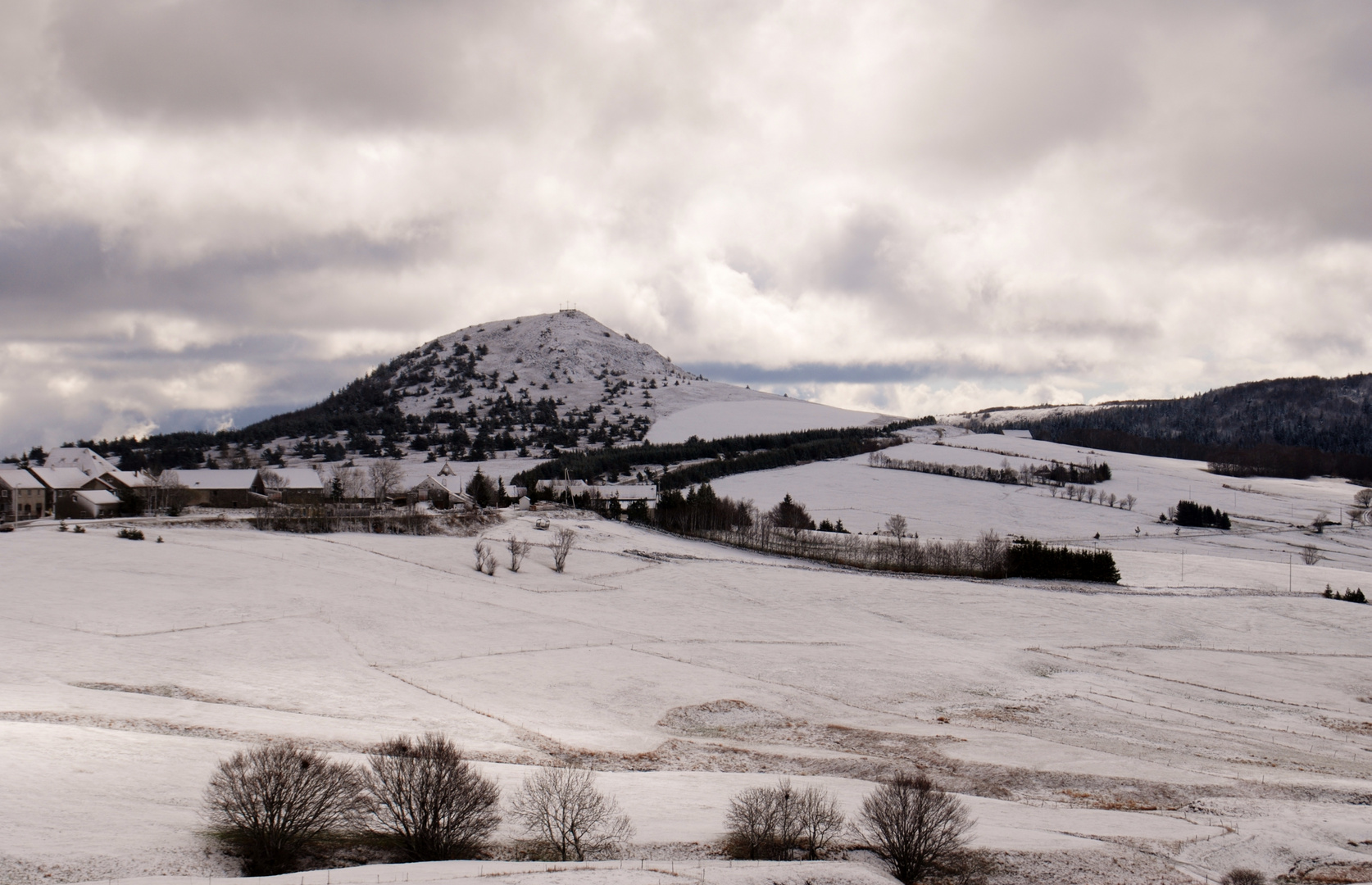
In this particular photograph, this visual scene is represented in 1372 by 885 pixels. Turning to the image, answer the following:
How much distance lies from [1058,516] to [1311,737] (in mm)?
112088

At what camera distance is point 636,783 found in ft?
94.3

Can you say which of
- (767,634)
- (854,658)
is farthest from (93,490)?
(854,658)

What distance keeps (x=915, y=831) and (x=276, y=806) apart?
17.9m

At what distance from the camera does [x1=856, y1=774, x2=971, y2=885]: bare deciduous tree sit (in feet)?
71.2

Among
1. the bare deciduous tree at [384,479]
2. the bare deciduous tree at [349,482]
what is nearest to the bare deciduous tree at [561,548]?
the bare deciduous tree at [384,479]

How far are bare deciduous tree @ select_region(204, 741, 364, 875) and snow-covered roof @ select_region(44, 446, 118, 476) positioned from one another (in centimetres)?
11278

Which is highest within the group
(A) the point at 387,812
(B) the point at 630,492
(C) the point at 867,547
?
(B) the point at 630,492

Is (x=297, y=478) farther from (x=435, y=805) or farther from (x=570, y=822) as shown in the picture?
(x=570, y=822)

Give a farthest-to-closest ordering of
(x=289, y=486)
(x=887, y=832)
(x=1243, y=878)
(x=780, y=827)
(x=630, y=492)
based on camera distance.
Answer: (x=630, y=492)
(x=289, y=486)
(x=780, y=827)
(x=887, y=832)
(x=1243, y=878)

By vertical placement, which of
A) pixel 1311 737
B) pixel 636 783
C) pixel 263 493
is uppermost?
pixel 263 493

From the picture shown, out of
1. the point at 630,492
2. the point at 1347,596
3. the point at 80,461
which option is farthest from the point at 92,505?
the point at 1347,596

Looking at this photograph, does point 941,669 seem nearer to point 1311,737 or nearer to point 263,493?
point 1311,737

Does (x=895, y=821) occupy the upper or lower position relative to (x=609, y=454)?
lower

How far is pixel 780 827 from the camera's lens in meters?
22.5
